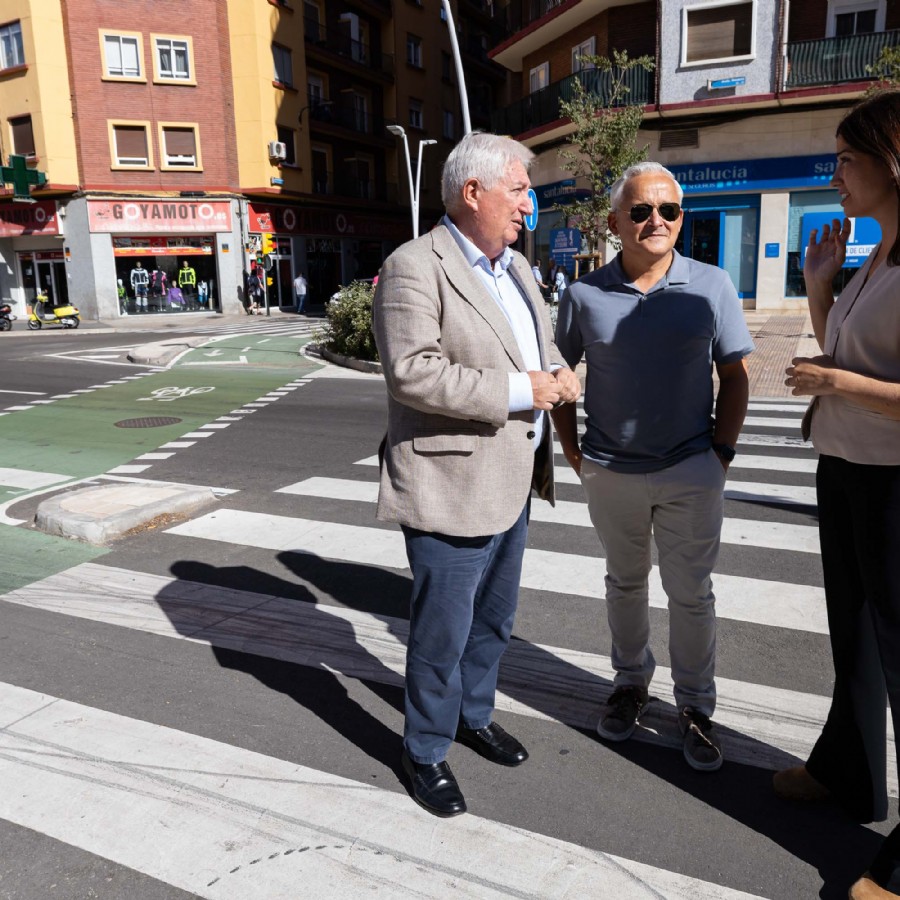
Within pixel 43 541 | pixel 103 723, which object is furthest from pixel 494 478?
pixel 43 541

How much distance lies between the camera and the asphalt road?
2.52m

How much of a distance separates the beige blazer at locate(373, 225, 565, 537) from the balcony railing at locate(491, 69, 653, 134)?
68.1 feet

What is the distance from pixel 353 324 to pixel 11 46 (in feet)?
80.0

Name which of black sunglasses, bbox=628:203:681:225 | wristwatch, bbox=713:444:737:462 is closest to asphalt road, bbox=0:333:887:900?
wristwatch, bbox=713:444:737:462

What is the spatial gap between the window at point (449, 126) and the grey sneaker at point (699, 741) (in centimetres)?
4887

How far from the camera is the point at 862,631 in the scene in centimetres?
259

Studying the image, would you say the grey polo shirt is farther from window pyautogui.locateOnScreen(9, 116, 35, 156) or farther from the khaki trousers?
window pyautogui.locateOnScreen(9, 116, 35, 156)

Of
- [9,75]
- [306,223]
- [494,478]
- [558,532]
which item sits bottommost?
[558,532]

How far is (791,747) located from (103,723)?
2583 mm

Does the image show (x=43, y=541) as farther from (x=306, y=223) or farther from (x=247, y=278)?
(x=306, y=223)

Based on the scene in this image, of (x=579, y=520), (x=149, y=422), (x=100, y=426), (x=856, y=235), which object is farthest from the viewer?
(x=856, y=235)

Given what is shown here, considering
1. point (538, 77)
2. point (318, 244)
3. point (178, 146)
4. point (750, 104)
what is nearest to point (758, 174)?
point (750, 104)

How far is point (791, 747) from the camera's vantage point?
3.13 meters

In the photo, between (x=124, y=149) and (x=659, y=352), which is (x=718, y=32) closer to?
(x=124, y=149)
